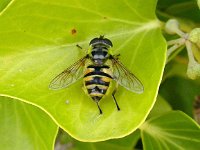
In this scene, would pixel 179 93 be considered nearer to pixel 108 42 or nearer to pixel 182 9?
pixel 182 9

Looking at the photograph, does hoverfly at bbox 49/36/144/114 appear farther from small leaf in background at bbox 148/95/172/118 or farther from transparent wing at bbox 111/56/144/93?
small leaf in background at bbox 148/95/172/118

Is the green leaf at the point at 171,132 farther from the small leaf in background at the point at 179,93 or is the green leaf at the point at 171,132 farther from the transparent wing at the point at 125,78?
the small leaf in background at the point at 179,93

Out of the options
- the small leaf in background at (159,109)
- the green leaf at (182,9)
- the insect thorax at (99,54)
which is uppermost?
the green leaf at (182,9)

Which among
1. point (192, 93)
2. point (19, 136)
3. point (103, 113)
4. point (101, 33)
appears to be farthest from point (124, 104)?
point (192, 93)

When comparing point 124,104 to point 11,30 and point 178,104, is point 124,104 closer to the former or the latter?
point 11,30

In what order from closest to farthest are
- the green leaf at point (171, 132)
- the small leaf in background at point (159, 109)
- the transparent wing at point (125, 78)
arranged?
the transparent wing at point (125, 78) < the green leaf at point (171, 132) < the small leaf in background at point (159, 109)

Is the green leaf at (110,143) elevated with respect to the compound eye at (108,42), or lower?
lower

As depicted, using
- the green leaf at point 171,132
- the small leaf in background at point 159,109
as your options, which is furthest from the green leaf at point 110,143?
the green leaf at point 171,132
